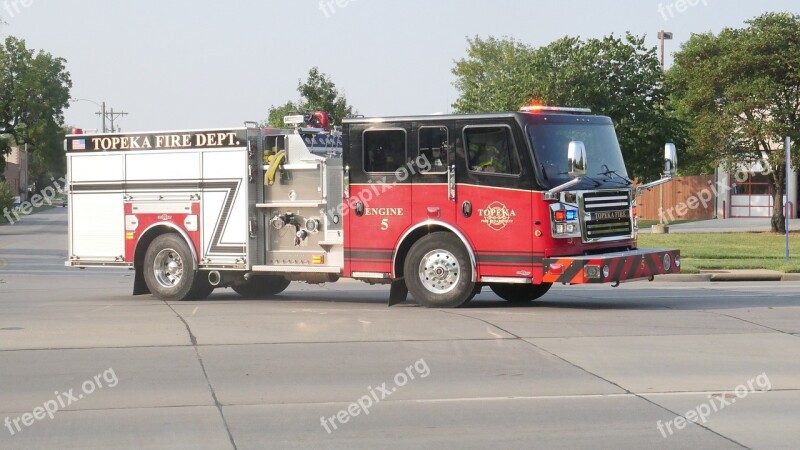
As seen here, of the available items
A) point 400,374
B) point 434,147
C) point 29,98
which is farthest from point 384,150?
point 29,98

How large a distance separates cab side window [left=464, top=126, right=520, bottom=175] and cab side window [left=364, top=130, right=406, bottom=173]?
3.13 feet

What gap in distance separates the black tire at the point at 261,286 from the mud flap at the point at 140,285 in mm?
1327

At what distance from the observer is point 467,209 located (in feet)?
48.8

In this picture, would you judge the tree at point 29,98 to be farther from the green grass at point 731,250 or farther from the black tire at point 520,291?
the black tire at point 520,291

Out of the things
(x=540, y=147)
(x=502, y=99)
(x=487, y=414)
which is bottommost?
(x=487, y=414)

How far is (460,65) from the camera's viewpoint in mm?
76000

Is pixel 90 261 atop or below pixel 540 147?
below

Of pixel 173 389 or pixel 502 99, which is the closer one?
pixel 173 389

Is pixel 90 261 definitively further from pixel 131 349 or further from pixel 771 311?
pixel 771 311

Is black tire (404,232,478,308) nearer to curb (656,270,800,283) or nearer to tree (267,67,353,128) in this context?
curb (656,270,800,283)

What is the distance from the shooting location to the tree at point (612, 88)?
38.8 m

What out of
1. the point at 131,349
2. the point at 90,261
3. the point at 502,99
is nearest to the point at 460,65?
the point at 502,99

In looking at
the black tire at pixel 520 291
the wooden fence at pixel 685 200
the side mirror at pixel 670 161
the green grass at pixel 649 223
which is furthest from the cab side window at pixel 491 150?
the wooden fence at pixel 685 200

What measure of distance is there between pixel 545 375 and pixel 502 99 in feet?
103
